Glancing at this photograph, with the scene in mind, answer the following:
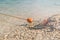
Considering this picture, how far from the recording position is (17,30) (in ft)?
18.1

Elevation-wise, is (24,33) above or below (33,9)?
above

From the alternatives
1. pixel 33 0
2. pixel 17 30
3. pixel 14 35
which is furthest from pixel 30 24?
pixel 33 0

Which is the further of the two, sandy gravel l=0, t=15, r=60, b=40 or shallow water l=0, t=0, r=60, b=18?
shallow water l=0, t=0, r=60, b=18

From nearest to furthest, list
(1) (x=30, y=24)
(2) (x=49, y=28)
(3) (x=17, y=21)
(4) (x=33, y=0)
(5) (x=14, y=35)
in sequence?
1. (5) (x=14, y=35)
2. (2) (x=49, y=28)
3. (1) (x=30, y=24)
4. (3) (x=17, y=21)
5. (4) (x=33, y=0)

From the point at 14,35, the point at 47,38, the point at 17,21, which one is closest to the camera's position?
the point at 47,38

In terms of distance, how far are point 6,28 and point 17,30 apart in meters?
0.58

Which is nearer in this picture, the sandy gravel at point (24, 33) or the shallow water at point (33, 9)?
the sandy gravel at point (24, 33)

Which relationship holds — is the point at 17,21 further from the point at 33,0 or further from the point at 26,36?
the point at 33,0

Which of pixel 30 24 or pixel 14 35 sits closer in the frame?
pixel 14 35

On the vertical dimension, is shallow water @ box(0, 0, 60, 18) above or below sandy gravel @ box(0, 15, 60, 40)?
below

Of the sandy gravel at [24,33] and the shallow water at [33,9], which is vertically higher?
the sandy gravel at [24,33]

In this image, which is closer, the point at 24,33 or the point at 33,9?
the point at 24,33

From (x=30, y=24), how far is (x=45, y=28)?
0.79 m

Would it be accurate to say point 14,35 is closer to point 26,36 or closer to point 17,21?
point 26,36
